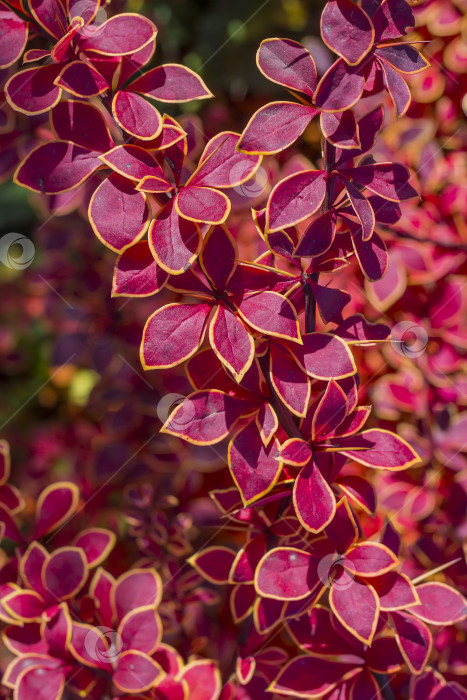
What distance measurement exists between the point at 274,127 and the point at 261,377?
9.2 inches

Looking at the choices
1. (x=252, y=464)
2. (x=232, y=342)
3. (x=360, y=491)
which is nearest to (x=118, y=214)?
(x=232, y=342)

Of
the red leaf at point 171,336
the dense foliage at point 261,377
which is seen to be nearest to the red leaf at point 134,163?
the dense foliage at point 261,377

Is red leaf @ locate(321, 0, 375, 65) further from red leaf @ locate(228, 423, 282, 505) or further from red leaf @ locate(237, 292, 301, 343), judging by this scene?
red leaf @ locate(228, 423, 282, 505)

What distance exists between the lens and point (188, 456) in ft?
3.63

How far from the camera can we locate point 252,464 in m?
0.56

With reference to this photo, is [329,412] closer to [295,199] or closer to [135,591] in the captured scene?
[295,199]

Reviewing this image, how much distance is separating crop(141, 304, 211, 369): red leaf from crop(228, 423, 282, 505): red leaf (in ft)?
0.33

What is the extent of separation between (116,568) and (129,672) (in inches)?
15.7

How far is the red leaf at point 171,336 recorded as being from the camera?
1.74 feet

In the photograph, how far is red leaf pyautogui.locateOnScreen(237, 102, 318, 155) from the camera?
0.52 m

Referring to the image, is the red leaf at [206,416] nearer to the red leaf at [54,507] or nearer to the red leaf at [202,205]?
the red leaf at [202,205]

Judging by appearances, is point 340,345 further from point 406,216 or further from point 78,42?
point 406,216

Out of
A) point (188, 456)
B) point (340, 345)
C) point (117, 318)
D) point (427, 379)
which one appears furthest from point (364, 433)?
point (117, 318)

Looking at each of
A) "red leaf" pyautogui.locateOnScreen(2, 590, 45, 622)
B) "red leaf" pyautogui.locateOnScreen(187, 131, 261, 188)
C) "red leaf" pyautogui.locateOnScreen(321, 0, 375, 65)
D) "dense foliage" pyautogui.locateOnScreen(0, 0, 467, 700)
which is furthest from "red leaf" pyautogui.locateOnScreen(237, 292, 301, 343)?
"red leaf" pyautogui.locateOnScreen(2, 590, 45, 622)
